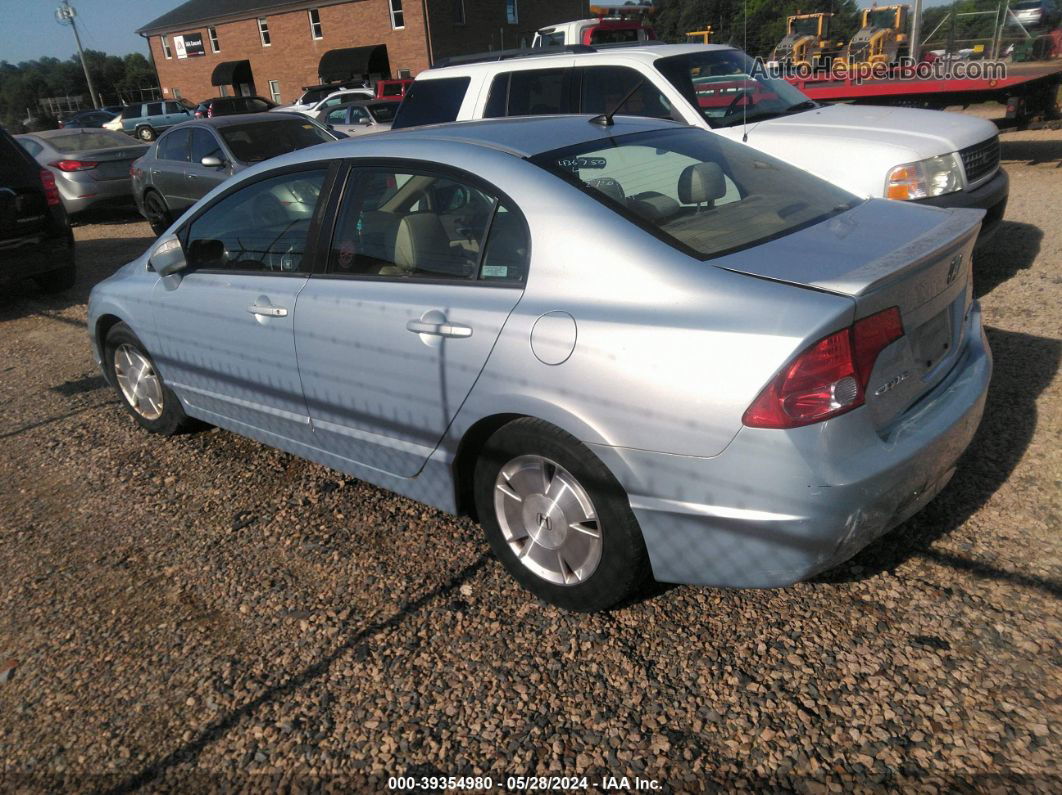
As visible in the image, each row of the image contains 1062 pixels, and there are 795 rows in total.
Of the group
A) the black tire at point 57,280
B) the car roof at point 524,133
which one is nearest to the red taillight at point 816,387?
the car roof at point 524,133

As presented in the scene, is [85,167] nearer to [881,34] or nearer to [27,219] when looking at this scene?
[27,219]

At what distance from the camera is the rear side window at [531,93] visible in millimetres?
6785

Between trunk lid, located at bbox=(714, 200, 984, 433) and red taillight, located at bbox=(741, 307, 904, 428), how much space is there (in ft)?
0.29

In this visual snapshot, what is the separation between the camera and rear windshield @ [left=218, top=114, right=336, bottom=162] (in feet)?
32.1

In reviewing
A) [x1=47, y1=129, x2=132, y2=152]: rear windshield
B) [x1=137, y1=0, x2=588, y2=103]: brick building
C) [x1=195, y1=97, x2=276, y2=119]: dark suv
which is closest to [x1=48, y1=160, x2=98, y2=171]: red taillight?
[x1=47, y1=129, x2=132, y2=152]: rear windshield

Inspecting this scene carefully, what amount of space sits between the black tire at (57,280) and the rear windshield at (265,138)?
2.30 m

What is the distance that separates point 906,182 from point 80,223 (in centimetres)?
1450

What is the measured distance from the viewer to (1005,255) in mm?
7094

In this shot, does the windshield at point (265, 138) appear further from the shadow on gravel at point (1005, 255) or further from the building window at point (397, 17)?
the building window at point (397, 17)

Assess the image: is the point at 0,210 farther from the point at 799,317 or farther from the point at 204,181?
the point at 799,317

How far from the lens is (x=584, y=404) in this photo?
8.39 ft

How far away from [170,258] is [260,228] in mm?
567

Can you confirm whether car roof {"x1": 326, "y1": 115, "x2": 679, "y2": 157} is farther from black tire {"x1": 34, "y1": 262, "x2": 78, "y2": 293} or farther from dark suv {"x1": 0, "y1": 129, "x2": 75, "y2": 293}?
black tire {"x1": 34, "y1": 262, "x2": 78, "y2": 293}

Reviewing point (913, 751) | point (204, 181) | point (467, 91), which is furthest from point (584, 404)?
point (204, 181)
